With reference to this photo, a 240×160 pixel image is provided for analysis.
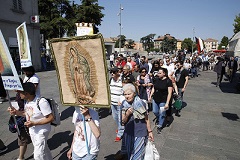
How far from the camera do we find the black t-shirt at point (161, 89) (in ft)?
15.6

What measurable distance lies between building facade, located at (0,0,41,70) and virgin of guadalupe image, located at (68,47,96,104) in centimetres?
1512

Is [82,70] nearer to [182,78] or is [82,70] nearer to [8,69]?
[8,69]

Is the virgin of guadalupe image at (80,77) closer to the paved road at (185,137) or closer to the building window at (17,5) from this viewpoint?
the paved road at (185,137)

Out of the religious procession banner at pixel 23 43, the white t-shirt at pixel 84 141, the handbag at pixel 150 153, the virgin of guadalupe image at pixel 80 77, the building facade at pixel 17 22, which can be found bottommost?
the handbag at pixel 150 153

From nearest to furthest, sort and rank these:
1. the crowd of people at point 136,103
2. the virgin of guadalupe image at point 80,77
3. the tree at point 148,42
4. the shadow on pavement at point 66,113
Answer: the virgin of guadalupe image at point 80,77 → the crowd of people at point 136,103 → the shadow on pavement at point 66,113 → the tree at point 148,42

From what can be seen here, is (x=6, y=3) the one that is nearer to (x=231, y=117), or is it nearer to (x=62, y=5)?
(x=231, y=117)

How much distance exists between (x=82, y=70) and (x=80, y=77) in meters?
0.09

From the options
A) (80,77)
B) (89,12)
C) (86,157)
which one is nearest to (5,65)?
(80,77)

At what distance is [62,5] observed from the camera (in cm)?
3466

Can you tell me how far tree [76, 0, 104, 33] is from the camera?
3869cm

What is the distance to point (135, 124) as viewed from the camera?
304cm

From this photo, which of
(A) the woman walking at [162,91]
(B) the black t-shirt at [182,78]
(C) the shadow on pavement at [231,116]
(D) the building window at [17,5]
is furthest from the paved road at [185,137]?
(D) the building window at [17,5]

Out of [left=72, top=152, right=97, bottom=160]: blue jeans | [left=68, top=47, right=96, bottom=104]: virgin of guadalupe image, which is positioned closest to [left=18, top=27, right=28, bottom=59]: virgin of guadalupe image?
[left=68, top=47, right=96, bottom=104]: virgin of guadalupe image

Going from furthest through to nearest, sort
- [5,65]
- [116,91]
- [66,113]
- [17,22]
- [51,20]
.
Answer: [51,20]
[17,22]
[66,113]
[116,91]
[5,65]
